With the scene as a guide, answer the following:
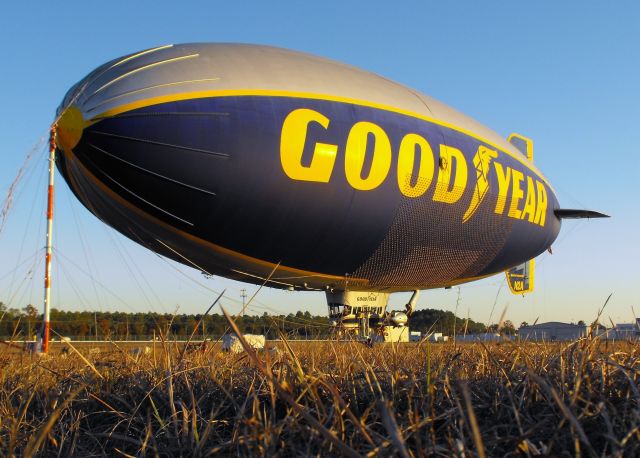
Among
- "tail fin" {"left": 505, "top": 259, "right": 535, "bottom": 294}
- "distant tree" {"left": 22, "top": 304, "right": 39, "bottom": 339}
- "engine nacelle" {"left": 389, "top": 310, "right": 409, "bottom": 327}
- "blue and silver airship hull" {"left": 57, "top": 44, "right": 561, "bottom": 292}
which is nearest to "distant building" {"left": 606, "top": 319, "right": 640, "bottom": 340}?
Result: "distant tree" {"left": 22, "top": 304, "right": 39, "bottom": 339}

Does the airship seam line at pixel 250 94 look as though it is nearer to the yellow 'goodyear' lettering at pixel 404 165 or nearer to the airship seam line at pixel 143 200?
the yellow 'goodyear' lettering at pixel 404 165

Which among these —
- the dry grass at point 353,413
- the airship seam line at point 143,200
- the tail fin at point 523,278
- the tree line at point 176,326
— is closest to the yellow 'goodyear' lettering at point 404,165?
the airship seam line at point 143,200

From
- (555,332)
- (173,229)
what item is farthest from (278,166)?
(555,332)

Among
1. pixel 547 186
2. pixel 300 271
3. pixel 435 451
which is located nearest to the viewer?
pixel 435 451

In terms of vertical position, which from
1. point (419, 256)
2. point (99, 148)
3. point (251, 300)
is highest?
point (99, 148)

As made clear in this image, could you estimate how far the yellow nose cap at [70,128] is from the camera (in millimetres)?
12484

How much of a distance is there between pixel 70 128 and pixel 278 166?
14.6 ft

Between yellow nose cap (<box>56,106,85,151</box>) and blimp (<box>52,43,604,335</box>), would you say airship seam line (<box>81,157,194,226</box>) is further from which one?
yellow nose cap (<box>56,106,85,151</box>)

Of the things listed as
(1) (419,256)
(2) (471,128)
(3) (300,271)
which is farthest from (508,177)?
(3) (300,271)

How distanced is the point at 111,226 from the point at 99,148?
3871 millimetres

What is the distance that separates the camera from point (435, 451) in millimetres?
1990

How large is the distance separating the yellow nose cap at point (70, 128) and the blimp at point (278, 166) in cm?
3

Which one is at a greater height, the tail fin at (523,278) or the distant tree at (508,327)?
the tail fin at (523,278)

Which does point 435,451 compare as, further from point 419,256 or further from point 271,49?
point 419,256
